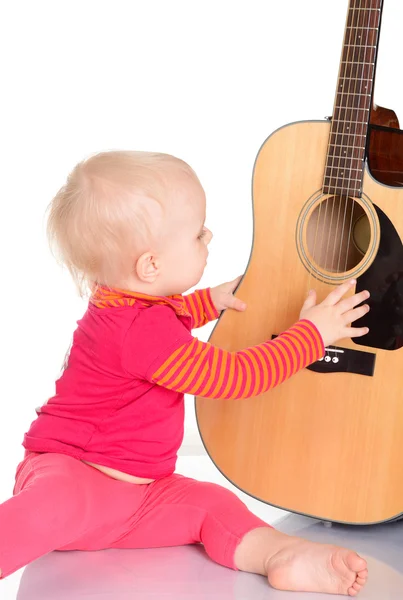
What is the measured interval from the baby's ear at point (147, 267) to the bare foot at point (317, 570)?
0.50 m

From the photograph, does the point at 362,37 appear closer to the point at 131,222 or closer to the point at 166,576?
the point at 131,222

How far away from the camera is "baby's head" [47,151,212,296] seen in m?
1.55

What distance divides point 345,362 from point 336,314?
0.11 m

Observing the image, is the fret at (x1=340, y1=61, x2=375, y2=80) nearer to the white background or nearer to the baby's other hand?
the baby's other hand

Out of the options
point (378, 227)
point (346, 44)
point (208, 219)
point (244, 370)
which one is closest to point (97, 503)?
Answer: point (244, 370)

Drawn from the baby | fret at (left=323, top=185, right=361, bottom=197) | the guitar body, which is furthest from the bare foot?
fret at (left=323, top=185, right=361, bottom=197)

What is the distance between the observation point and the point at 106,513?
1571 millimetres

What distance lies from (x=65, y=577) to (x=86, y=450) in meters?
0.22

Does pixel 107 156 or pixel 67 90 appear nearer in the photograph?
pixel 107 156

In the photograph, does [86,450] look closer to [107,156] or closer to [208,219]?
[107,156]

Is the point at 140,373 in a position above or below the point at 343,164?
below

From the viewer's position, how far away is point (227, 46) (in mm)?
2592

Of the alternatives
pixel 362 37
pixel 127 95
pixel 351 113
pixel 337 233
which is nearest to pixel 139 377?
pixel 337 233

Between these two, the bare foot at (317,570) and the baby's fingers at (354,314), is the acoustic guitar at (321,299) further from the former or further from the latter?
the bare foot at (317,570)
